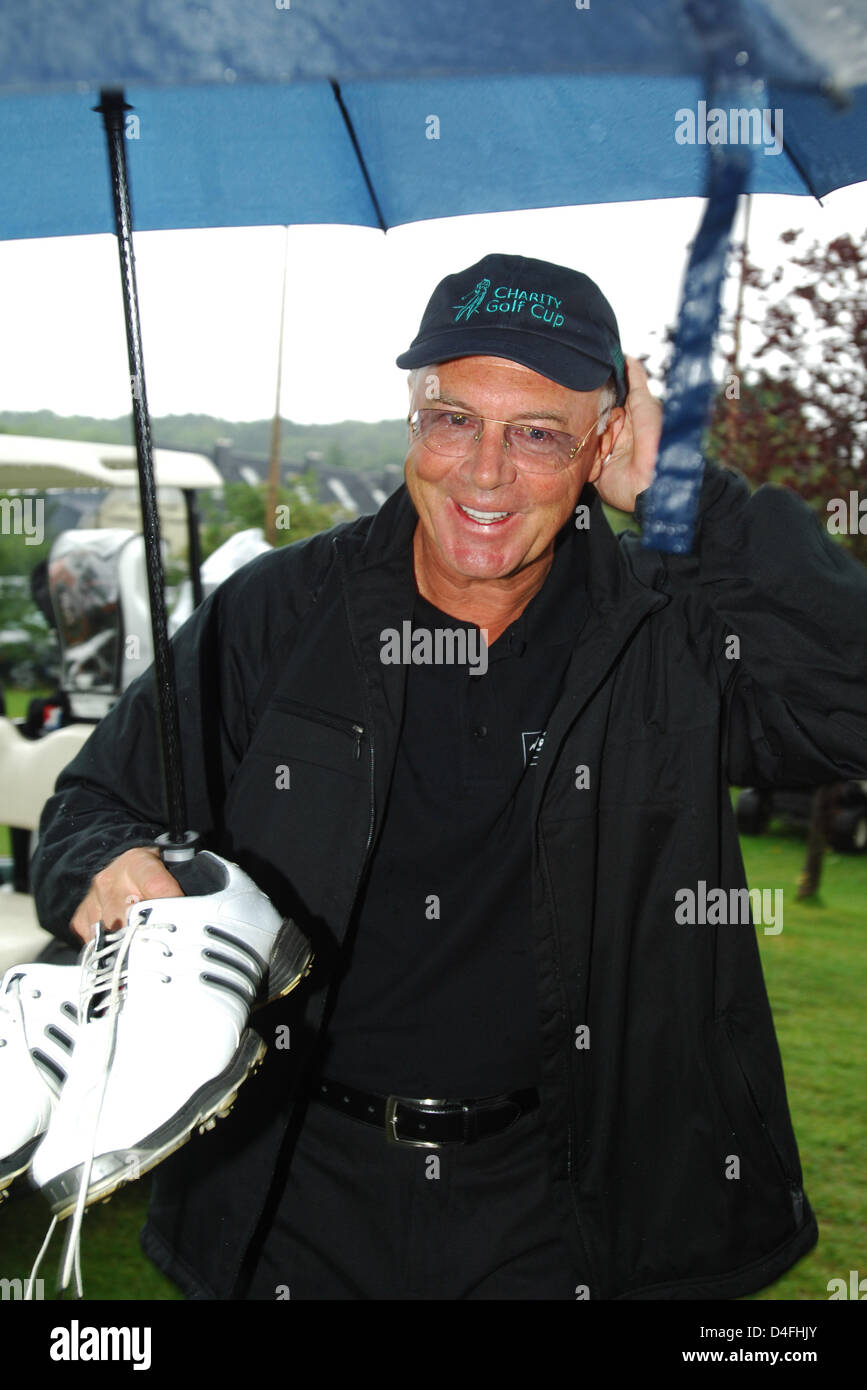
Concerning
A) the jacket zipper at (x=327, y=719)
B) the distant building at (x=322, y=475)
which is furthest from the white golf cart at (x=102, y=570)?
the distant building at (x=322, y=475)

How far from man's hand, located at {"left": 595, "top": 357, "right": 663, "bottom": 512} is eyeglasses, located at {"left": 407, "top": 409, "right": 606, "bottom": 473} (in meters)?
0.23

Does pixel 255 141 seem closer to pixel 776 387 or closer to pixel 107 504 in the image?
pixel 776 387

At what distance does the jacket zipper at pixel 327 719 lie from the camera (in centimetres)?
209

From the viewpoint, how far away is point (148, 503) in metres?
1.77

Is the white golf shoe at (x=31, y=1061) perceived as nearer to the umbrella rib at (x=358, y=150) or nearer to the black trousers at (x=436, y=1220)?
the black trousers at (x=436, y=1220)

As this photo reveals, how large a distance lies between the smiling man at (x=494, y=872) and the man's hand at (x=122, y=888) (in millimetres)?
304

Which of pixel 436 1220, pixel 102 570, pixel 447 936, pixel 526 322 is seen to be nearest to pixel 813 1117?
pixel 436 1220

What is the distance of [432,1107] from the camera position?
2104 millimetres

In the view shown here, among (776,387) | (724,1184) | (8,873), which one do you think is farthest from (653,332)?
(724,1184)

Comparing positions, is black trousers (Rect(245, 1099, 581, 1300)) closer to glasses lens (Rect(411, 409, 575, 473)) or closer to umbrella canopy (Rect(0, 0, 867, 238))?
glasses lens (Rect(411, 409, 575, 473))

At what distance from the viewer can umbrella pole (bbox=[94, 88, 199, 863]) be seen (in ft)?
5.57

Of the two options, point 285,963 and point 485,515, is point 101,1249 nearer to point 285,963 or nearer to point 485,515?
point 285,963

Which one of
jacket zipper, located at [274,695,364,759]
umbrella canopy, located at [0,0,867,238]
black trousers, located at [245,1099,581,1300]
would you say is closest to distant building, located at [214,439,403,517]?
umbrella canopy, located at [0,0,867,238]

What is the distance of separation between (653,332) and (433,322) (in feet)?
16.8
